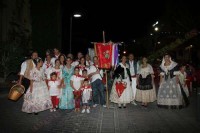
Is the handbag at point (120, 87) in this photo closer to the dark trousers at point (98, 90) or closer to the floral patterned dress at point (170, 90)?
the dark trousers at point (98, 90)

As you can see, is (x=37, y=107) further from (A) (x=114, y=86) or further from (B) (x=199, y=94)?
(B) (x=199, y=94)

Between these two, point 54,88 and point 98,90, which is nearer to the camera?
point 54,88

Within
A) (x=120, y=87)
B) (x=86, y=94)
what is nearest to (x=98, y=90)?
(x=120, y=87)

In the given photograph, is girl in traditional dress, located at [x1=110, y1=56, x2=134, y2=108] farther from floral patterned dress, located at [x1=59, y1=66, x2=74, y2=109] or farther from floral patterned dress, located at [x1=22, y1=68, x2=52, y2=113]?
floral patterned dress, located at [x1=22, y1=68, x2=52, y2=113]

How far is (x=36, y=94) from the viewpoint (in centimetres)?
1009

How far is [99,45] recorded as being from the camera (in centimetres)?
1167

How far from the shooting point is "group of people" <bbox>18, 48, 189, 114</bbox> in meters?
10.2

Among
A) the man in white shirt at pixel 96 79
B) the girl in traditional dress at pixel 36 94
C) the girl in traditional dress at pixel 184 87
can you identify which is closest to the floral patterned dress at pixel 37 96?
the girl in traditional dress at pixel 36 94

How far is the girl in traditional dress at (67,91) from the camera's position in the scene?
437 inches

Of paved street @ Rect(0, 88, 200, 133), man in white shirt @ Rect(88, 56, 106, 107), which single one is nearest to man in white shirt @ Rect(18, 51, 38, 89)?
paved street @ Rect(0, 88, 200, 133)

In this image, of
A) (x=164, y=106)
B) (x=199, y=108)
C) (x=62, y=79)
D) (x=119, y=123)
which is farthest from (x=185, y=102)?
(x=62, y=79)

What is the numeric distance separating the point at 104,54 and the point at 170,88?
2.66 metres

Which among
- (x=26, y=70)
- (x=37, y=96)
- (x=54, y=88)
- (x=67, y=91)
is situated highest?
(x=26, y=70)

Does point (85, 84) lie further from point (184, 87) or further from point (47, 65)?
point (184, 87)
